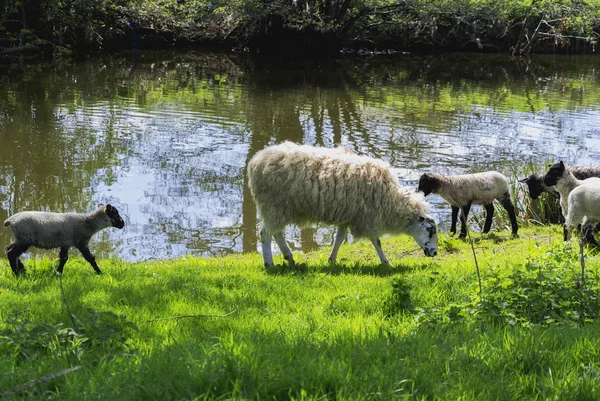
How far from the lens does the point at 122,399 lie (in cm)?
350

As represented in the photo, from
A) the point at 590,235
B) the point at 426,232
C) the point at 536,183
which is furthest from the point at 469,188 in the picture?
the point at 590,235

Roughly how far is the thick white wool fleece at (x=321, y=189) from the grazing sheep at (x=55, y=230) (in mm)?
2105

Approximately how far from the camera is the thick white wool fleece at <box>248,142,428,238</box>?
8.79 metres

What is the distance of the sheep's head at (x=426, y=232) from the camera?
9.57 metres

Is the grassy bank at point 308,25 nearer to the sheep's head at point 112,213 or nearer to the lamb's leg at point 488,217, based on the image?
the lamb's leg at point 488,217

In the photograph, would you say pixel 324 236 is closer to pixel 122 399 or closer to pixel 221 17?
pixel 122 399

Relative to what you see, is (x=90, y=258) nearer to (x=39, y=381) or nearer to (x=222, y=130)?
(x=39, y=381)

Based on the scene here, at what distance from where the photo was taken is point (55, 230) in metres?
8.08

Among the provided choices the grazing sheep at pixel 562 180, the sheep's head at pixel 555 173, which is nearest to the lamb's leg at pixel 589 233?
the grazing sheep at pixel 562 180

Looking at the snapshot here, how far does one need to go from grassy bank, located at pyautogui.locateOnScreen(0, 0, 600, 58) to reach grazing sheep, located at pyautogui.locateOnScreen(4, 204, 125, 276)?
23073 millimetres

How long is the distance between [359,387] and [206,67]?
3040cm

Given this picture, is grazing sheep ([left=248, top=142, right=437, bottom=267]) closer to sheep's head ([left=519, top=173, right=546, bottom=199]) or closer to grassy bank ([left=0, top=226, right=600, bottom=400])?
grassy bank ([left=0, top=226, right=600, bottom=400])

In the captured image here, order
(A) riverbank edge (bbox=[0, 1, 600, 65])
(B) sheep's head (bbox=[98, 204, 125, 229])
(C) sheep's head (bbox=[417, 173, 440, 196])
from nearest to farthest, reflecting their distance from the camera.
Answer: (B) sheep's head (bbox=[98, 204, 125, 229]), (C) sheep's head (bbox=[417, 173, 440, 196]), (A) riverbank edge (bbox=[0, 1, 600, 65])

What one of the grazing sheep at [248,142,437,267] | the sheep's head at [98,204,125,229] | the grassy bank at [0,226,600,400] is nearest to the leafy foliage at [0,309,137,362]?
the grassy bank at [0,226,600,400]
